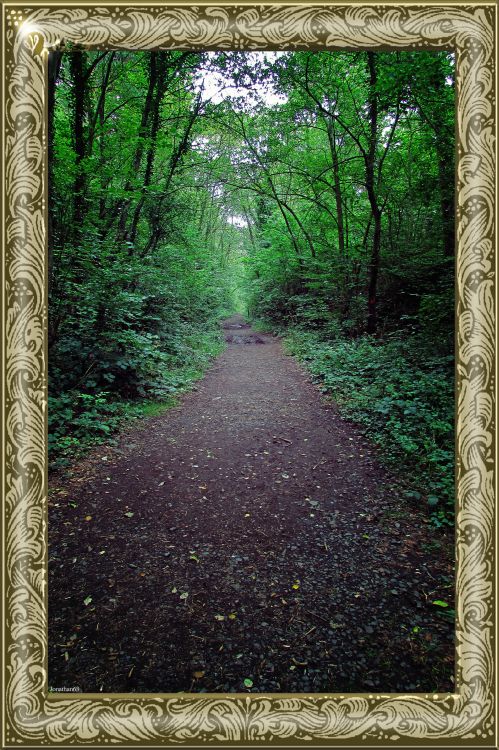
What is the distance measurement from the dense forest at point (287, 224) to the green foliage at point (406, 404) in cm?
3

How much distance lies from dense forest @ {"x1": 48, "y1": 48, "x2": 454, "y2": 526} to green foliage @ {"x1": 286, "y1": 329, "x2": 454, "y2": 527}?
1.2 inches

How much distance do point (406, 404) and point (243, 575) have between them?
3.81 metres

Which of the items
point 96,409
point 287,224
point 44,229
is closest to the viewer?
point 44,229

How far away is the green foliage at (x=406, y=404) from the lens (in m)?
3.82

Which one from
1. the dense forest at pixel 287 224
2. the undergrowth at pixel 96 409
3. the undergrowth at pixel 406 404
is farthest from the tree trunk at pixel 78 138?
the undergrowth at pixel 406 404

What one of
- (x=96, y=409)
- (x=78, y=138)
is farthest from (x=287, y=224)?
(x=96, y=409)

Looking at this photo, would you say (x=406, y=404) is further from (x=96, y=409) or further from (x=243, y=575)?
(x=96, y=409)

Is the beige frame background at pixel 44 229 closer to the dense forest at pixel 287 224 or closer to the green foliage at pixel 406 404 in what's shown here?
the dense forest at pixel 287 224

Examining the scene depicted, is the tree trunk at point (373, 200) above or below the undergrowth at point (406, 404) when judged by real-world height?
above

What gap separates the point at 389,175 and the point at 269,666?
10841 mm

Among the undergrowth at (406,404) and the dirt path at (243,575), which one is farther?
the undergrowth at (406,404)

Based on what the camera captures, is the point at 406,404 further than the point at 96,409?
No

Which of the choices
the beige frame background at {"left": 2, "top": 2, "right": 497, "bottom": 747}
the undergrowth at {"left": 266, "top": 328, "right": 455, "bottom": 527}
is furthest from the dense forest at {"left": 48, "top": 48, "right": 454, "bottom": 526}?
the beige frame background at {"left": 2, "top": 2, "right": 497, "bottom": 747}

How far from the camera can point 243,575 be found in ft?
8.75
